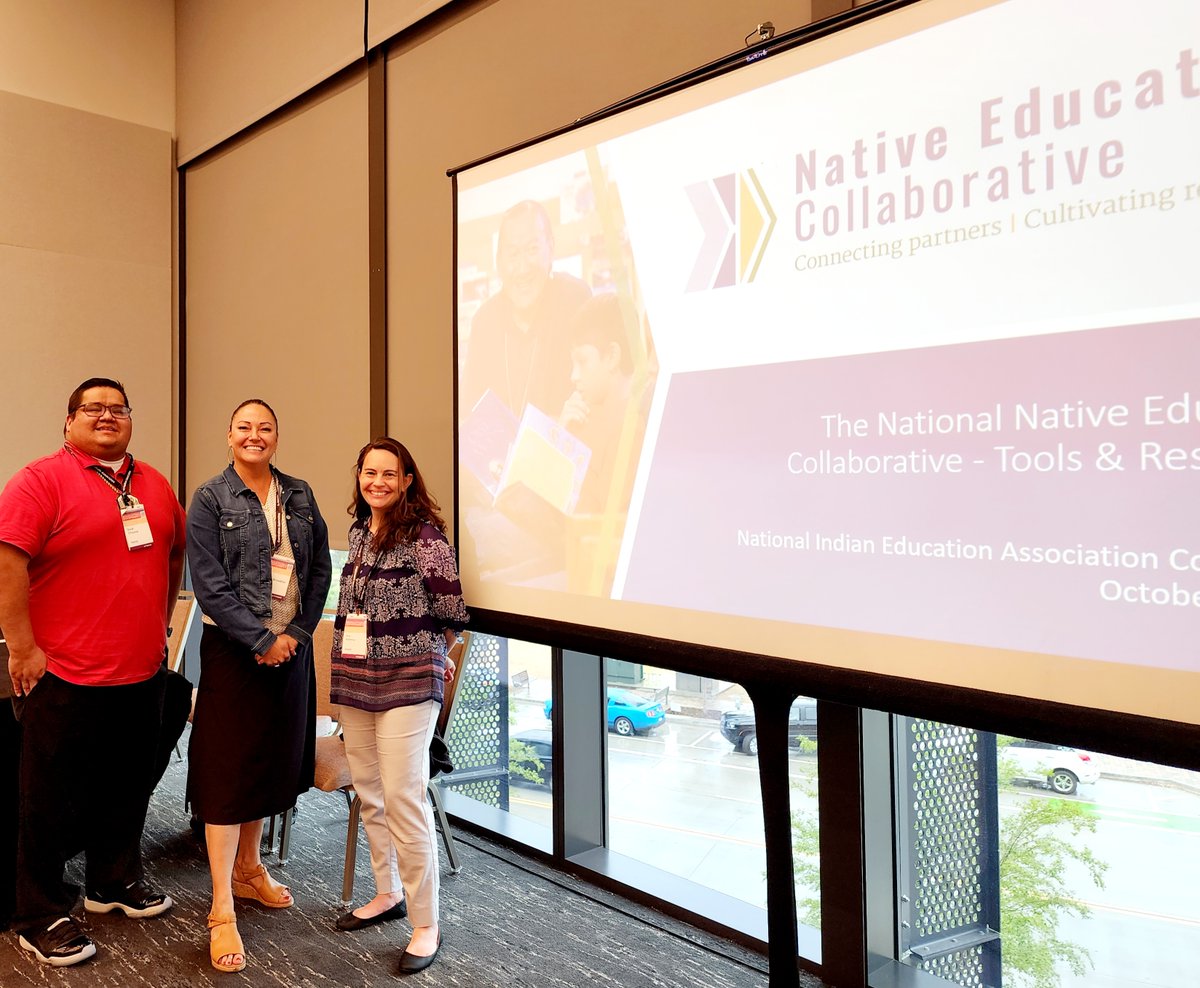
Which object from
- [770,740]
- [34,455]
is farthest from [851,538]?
[34,455]

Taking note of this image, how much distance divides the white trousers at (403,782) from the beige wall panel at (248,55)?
279cm

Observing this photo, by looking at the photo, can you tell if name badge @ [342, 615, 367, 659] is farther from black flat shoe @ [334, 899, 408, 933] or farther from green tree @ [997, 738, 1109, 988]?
green tree @ [997, 738, 1109, 988]

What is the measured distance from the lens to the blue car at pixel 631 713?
302cm

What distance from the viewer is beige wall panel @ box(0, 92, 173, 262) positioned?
468 cm

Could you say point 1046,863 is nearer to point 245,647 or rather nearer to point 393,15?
point 245,647

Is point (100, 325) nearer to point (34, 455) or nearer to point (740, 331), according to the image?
point (34, 455)

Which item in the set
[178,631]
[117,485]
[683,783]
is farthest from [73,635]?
[178,631]

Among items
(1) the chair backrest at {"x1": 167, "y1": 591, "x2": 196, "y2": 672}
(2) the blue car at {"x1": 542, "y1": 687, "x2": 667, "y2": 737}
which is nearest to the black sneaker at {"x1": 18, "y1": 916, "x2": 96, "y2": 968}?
(2) the blue car at {"x1": 542, "y1": 687, "x2": 667, "y2": 737}

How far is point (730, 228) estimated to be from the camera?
2143 millimetres

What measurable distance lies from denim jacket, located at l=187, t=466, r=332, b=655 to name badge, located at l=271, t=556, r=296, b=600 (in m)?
0.02

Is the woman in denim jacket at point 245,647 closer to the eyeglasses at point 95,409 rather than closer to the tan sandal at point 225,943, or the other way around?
the tan sandal at point 225,943

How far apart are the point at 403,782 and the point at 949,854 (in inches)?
56.3

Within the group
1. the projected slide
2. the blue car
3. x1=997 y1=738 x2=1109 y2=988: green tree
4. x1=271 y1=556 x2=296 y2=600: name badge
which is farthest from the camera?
the blue car

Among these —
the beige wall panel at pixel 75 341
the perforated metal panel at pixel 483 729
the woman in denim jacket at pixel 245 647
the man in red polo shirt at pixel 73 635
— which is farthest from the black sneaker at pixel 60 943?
the beige wall panel at pixel 75 341
